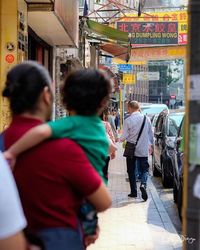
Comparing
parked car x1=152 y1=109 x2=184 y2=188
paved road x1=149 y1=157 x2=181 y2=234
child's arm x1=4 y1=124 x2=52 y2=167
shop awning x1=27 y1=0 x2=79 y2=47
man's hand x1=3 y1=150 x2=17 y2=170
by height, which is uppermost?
shop awning x1=27 y1=0 x2=79 y2=47

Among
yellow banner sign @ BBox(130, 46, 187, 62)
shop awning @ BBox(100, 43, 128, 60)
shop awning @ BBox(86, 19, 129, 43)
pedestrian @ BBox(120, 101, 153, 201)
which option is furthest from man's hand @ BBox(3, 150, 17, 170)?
yellow banner sign @ BBox(130, 46, 187, 62)

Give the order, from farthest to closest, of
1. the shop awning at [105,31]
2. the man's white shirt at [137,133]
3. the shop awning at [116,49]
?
the shop awning at [116,49] → the shop awning at [105,31] → the man's white shirt at [137,133]

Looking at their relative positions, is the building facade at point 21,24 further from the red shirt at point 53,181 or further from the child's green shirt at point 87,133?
the red shirt at point 53,181

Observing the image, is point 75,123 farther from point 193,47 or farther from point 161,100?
point 161,100

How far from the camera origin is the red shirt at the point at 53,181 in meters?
2.37

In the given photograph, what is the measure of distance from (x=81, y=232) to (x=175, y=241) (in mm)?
4611

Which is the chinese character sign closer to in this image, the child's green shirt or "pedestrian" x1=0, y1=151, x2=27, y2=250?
the child's green shirt

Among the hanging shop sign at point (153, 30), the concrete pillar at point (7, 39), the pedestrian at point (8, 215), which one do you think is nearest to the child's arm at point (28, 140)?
the pedestrian at point (8, 215)

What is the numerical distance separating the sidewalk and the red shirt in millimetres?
4114

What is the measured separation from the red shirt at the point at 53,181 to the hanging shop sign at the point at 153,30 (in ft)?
70.8

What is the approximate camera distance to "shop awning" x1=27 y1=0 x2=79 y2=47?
7531mm

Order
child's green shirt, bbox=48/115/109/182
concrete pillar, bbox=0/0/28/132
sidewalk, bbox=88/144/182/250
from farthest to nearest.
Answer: concrete pillar, bbox=0/0/28/132 < sidewalk, bbox=88/144/182/250 < child's green shirt, bbox=48/115/109/182

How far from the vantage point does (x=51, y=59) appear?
1248cm

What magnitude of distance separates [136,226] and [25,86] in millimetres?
5602
